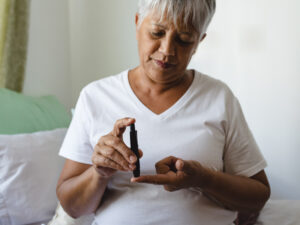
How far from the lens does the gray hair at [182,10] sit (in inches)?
38.9

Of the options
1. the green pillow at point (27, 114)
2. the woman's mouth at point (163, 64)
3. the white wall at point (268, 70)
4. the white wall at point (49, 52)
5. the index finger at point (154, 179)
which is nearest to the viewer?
the index finger at point (154, 179)

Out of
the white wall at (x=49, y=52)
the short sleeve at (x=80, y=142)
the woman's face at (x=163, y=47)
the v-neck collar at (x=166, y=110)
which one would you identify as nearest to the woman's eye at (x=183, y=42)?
the woman's face at (x=163, y=47)

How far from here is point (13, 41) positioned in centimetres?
184

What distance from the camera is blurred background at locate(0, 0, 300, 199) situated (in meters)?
1.80

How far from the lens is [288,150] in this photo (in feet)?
5.98

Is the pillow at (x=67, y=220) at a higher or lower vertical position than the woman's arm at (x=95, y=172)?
lower

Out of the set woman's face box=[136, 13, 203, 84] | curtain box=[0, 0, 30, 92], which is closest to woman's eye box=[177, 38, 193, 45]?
woman's face box=[136, 13, 203, 84]

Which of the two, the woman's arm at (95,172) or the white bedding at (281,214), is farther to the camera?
the white bedding at (281,214)

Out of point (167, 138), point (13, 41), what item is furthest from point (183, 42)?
point (13, 41)

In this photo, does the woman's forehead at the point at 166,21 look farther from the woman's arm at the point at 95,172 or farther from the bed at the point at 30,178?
the bed at the point at 30,178

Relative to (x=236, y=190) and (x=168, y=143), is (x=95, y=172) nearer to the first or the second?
(x=168, y=143)

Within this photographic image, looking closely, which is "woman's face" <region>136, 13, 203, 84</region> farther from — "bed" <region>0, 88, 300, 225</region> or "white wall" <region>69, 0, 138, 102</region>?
"white wall" <region>69, 0, 138, 102</region>

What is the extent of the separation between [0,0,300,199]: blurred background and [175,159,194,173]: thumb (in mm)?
1112

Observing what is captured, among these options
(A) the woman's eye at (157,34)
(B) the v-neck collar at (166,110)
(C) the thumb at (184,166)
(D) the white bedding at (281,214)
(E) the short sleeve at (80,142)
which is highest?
(A) the woman's eye at (157,34)
